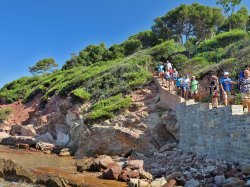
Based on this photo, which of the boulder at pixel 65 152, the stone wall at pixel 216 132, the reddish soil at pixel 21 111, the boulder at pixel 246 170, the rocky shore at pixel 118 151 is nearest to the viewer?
the boulder at pixel 246 170

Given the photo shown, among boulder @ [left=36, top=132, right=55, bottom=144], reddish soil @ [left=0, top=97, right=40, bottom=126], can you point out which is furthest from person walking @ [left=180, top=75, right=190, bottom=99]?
reddish soil @ [left=0, top=97, right=40, bottom=126]

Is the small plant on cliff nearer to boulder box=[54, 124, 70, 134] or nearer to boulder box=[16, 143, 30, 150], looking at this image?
boulder box=[54, 124, 70, 134]

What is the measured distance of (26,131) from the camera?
3516cm

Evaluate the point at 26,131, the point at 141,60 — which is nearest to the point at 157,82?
the point at 141,60

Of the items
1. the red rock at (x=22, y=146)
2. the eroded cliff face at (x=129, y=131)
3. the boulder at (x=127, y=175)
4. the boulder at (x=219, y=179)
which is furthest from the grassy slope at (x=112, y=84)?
the boulder at (x=219, y=179)

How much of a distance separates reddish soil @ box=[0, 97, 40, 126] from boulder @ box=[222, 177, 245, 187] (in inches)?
1213

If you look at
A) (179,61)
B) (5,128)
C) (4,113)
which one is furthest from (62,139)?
(4,113)

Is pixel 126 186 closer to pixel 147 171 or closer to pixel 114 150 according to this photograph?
pixel 147 171

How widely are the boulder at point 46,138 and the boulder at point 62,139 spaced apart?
60 centimetres

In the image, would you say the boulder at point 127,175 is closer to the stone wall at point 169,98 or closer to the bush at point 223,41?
the stone wall at point 169,98

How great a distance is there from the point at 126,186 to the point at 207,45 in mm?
26344

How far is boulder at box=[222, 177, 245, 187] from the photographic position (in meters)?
13.1

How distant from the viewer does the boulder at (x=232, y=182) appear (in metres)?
13.1

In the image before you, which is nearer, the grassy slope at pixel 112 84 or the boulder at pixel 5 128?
the grassy slope at pixel 112 84
